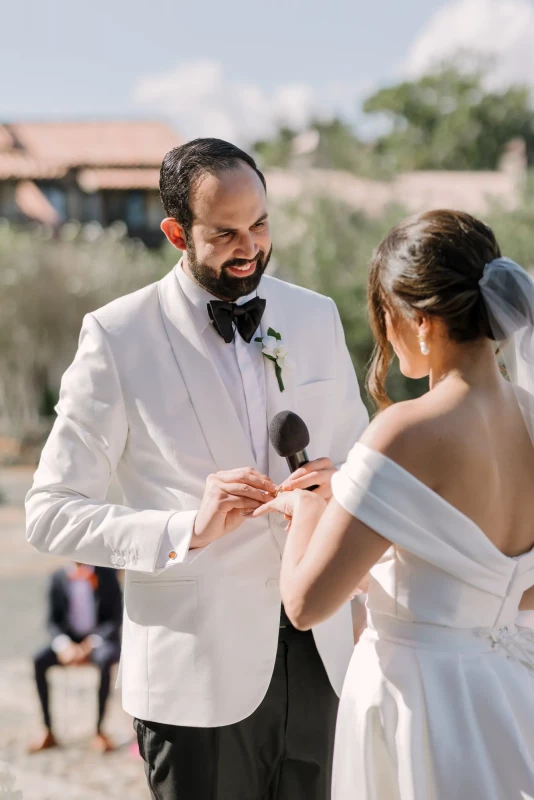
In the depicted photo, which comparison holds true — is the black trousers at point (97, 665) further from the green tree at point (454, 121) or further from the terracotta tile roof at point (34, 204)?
the green tree at point (454, 121)

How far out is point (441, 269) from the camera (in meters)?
1.73

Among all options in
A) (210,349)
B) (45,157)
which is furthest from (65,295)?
(210,349)

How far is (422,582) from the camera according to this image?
1788mm

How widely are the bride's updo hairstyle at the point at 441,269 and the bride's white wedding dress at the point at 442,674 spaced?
12.2 inches

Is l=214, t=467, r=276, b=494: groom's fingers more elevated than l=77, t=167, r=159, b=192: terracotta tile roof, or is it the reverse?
l=77, t=167, r=159, b=192: terracotta tile roof

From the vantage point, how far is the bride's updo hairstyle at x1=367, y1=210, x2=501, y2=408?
1.74 m

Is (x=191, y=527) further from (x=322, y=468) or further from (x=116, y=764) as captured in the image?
(x=116, y=764)

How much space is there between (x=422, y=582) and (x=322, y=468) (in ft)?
1.23

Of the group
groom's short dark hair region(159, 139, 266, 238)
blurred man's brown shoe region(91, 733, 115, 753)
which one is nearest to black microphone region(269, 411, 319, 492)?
groom's short dark hair region(159, 139, 266, 238)

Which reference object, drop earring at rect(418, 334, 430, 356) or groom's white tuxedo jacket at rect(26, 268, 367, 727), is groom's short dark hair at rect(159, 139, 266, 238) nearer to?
groom's white tuxedo jacket at rect(26, 268, 367, 727)

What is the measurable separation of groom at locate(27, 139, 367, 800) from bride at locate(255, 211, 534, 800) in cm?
40

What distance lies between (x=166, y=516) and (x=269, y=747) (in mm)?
634

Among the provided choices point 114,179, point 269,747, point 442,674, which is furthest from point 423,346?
point 114,179

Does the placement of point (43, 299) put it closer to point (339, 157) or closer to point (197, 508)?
point (339, 157)
